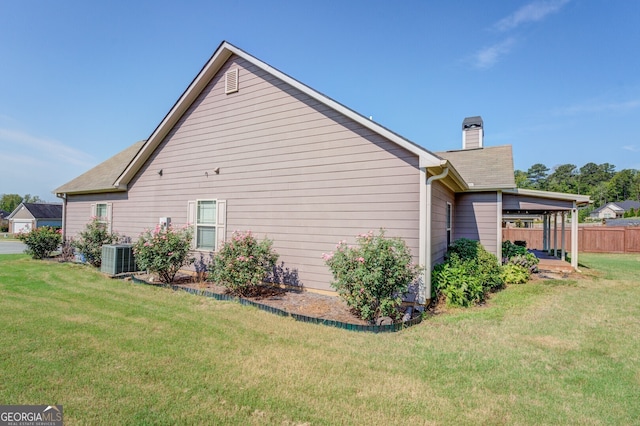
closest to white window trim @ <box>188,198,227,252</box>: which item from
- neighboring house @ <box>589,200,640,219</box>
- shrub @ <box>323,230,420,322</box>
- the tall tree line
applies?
shrub @ <box>323,230,420,322</box>

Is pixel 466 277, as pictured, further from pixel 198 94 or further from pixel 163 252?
pixel 198 94

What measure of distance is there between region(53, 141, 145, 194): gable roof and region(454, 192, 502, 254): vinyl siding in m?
12.6

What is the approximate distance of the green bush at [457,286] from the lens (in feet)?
21.0

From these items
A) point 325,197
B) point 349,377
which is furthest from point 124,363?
point 325,197

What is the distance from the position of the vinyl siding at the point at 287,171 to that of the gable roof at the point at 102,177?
3997 mm

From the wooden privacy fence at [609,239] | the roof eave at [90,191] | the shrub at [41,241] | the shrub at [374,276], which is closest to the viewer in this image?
the shrub at [374,276]

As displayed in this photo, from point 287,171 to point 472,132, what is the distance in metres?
10.3

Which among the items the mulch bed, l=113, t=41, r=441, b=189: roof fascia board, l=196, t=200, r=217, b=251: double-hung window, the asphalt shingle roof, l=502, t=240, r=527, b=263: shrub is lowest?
the mulch bed

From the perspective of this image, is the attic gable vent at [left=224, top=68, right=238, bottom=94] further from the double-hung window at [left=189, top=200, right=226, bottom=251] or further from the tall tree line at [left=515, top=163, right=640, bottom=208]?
the tall tree line at [left=515, top=163, right=640, bottom=208]

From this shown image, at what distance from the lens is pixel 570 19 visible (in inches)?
398

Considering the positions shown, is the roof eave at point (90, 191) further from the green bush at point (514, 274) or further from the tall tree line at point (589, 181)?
the tall tree line at point (589, 181)

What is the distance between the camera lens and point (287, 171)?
307 inches

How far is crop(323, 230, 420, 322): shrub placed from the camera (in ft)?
17.2

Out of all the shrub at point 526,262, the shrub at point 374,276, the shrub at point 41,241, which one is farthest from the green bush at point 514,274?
the shrub at point 41,241
